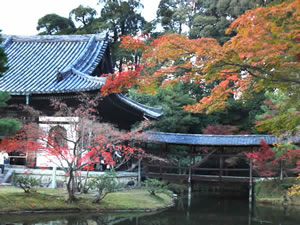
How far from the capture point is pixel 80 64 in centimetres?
1573

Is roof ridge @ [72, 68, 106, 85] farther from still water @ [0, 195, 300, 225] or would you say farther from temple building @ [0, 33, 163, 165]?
still water @ [0, 195, 300, 225]

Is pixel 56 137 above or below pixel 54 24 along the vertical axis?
below

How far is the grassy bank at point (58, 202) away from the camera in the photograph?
10.4 metres

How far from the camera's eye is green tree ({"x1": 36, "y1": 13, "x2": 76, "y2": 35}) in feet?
128

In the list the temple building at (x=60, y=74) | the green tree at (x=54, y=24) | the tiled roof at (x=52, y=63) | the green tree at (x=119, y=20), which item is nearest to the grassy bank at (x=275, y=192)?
the temple building at (x=60, y=74)

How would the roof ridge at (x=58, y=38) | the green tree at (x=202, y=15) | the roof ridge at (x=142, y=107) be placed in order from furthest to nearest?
the green tree at (x=202, y=15)
the roof ridge at (x=58, y=38)
the roof ridge at (x=142, y=107)

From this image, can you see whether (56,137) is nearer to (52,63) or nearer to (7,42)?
(52,63)

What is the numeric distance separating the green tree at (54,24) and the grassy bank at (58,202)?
28.5 m

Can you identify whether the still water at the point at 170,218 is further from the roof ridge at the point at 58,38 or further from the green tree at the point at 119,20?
the green tree at the point at 119,20

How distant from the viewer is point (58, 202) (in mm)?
10992

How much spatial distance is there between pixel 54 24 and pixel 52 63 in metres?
25.0

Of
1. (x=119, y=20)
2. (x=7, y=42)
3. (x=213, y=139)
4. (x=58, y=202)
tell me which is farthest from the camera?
(x=119, y=20)

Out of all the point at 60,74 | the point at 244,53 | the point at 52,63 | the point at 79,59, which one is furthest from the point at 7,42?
the point at 244,53

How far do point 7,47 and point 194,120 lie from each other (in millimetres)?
14750
